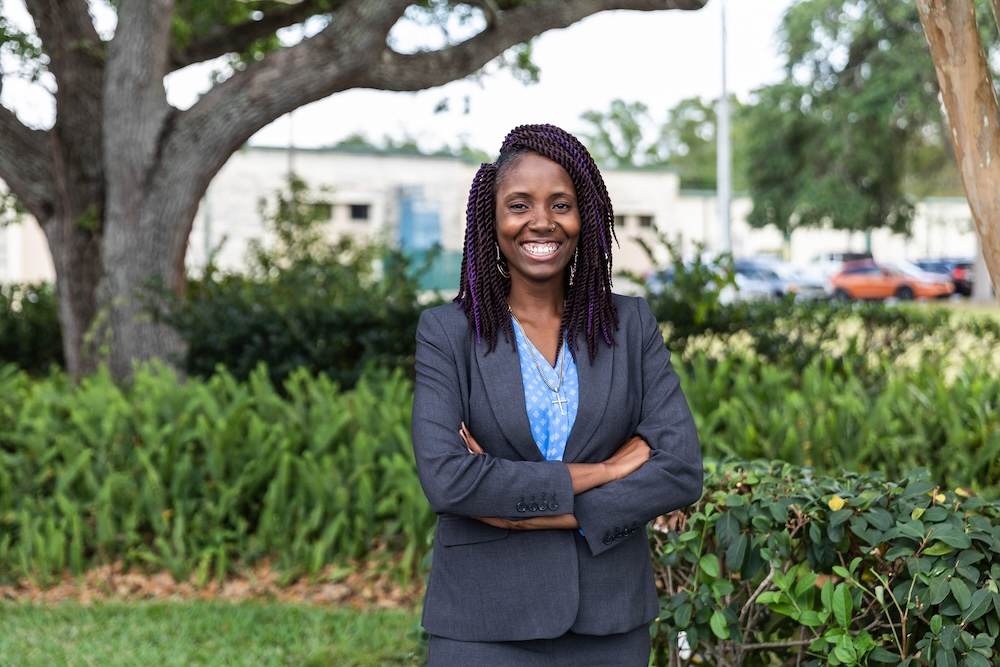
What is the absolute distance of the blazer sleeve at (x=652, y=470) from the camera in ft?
6.82

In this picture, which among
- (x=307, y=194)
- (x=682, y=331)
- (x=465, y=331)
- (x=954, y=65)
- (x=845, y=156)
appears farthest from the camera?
(x=845, y=156)

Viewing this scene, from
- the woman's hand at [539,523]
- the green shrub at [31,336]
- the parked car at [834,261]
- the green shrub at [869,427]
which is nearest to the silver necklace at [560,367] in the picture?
the woman's hand at [539,523]

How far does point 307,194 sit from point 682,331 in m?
8.60

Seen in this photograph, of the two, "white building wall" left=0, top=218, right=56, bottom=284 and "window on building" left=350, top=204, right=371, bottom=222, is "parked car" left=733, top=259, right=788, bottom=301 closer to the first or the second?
"window on building" left=350, top=204, right=371, bottom=222

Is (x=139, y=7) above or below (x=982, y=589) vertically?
above

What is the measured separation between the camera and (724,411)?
577 centimetres

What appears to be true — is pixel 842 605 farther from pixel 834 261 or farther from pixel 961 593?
pixel 834 261

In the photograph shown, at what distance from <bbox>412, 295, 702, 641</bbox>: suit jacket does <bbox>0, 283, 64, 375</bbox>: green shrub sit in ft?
30.5

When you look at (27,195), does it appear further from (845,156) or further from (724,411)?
(845,156)

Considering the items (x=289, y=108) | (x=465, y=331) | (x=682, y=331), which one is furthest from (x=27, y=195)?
Result: (x=465, y=331)

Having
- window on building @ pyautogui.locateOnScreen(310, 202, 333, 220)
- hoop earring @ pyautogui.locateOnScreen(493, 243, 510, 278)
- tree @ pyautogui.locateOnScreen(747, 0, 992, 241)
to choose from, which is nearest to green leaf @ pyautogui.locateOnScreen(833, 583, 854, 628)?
hoop earring @ pyautogui.locateOnScreen(493, 243, 510, 278)

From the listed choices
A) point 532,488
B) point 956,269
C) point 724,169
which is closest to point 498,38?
point 532,488

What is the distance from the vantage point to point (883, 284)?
1480 inches

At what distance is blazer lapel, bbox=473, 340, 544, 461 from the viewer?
2.15m
